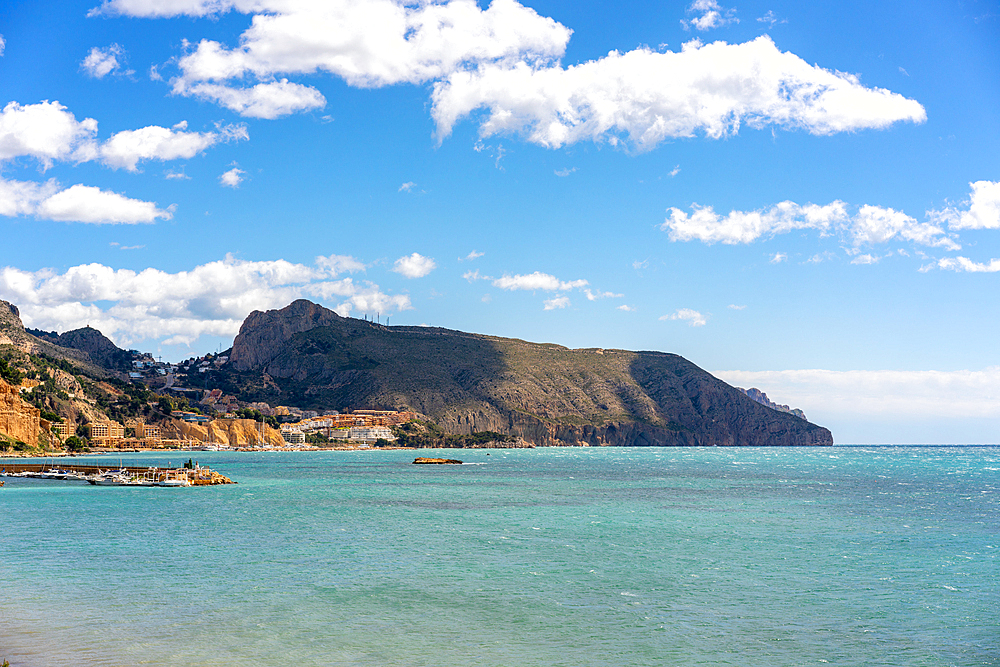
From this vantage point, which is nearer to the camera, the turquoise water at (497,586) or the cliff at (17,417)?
the turquoise water at (497,586)

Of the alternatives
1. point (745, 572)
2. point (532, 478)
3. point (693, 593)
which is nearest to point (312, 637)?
point (693, 593)

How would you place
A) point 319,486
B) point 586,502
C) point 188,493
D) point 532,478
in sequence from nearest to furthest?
point 586,502, point 188,493, point 319,486, point 532,478

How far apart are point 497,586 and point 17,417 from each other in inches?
5773

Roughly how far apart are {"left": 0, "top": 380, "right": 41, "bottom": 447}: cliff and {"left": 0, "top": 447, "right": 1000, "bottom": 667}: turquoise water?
309 feet

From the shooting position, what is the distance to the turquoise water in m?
23.1

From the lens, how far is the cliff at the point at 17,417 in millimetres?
141875

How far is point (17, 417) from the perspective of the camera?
149 meters

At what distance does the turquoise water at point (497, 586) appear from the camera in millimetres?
23062

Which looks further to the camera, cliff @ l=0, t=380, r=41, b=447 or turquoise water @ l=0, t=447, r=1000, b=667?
cliff @ l=0, t=380, r=41, b=447

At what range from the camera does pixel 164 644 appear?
22875 mm

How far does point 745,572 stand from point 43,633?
86.5 ft

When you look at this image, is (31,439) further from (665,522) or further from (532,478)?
(665,522)

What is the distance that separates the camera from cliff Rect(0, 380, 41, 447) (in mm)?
141875

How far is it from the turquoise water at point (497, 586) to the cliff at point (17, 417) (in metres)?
94.3
